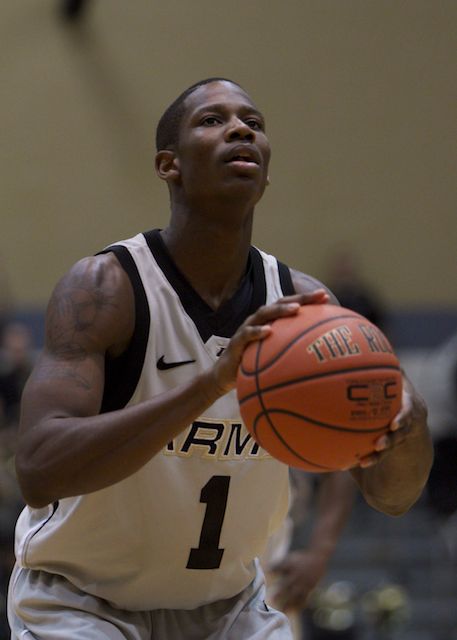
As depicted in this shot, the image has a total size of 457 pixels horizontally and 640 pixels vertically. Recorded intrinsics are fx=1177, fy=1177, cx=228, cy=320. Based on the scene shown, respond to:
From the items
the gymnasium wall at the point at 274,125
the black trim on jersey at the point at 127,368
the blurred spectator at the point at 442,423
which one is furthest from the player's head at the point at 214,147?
the gymnasium wall at the point at 274,125

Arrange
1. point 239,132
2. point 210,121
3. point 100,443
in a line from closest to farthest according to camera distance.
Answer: point 100,443 < point 239,132 < point 210,121

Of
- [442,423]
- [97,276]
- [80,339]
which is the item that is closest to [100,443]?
[80,339]

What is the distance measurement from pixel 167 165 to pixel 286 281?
23.7 inches

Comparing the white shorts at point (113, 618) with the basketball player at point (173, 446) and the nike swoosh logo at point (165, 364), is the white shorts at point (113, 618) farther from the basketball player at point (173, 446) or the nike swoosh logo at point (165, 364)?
the nike swoosh logo at point (165, 364)

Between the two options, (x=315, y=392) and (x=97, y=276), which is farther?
(x=97, y=276)

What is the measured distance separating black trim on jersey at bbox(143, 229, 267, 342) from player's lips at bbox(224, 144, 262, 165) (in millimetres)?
412

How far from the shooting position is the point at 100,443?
3.33 meters

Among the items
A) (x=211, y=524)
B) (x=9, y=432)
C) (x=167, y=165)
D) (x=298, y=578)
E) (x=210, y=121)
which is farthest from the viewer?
(x=9, y=432)

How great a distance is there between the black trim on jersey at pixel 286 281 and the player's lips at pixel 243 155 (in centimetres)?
50

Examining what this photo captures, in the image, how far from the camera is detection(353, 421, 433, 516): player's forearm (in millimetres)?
3928

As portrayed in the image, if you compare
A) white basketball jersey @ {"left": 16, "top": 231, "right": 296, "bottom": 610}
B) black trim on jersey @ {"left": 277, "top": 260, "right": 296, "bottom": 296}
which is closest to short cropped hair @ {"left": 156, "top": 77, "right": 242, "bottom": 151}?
white basketball jersey @ {"left": 16, "top": 231, "right": 296, "bottom": 610}

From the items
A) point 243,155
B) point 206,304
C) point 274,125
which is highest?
point 243,155

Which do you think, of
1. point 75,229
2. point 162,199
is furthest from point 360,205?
point 75,229

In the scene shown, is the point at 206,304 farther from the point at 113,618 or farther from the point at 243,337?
the point at 113,618
